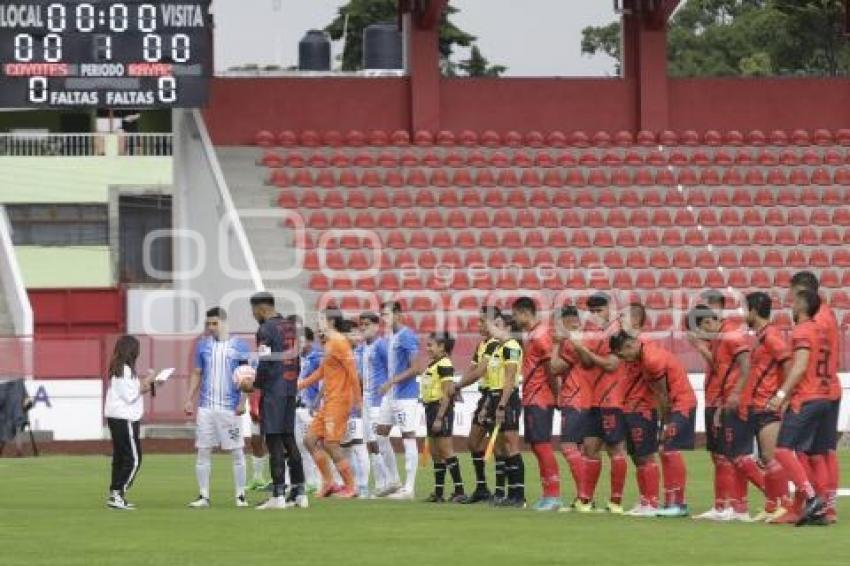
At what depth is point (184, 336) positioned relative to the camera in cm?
3875

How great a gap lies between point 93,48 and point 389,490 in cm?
1542

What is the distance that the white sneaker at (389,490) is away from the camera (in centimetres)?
2516

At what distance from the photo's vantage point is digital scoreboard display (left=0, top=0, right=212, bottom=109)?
38469 mm

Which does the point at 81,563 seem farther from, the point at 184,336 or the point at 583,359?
the point at 184,336

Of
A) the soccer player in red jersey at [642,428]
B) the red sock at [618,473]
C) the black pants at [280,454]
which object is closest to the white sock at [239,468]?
the black pants at [280,454]

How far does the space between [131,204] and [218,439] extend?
1866 inches

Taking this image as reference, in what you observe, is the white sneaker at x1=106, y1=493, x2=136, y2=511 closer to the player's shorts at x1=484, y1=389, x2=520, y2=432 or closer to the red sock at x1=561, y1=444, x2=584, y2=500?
the player's shorts at x1=484, y1=389, x2=520, y2=432

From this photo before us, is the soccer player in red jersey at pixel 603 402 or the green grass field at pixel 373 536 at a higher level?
the soccer player in red jersey at pixel 603 402

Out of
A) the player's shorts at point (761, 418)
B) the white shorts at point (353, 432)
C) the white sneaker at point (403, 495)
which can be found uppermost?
the player's shorts at point (761, 418)

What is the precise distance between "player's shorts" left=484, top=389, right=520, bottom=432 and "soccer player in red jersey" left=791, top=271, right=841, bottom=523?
3.94 meters

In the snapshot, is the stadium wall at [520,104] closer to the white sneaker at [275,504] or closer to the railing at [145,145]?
the white sneaker at [275,504]

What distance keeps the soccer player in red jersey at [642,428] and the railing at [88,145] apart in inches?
1889

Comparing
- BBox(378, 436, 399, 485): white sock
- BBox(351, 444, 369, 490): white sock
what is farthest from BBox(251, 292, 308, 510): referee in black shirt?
BBox(378, 436, 399, 485): white sock

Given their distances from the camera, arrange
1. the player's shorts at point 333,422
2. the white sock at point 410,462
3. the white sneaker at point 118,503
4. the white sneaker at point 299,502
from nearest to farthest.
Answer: the white sneaker at point 118,503 → the white sneaker at point 299,502 → the player's shorts at point 333,422 → the white sock at point 410,462
